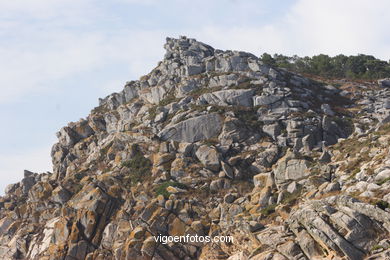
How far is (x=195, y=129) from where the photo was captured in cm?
6925

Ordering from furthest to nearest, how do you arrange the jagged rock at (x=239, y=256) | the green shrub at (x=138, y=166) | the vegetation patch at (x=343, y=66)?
the vegetation patch at (x=343, y=66) → the green shrub at (x=138, y=166) → the jagged rock at (x=239, y=256)

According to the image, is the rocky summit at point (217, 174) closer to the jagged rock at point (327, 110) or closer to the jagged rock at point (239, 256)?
the jagged rock at point (239, 256)

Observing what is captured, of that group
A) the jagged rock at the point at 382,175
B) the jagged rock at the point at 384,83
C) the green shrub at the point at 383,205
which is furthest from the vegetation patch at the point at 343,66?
the green shrub at the point at 383,205

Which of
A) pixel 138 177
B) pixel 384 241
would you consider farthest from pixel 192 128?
pixel 384 241

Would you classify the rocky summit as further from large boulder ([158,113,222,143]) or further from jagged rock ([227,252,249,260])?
jagged rock ([227,252,249,260])

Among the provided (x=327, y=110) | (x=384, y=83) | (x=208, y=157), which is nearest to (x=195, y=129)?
(x=208, y=157)

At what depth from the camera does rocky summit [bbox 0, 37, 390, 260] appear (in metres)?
40.8

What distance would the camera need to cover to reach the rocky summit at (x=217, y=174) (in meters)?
40.8

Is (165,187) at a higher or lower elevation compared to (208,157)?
lower

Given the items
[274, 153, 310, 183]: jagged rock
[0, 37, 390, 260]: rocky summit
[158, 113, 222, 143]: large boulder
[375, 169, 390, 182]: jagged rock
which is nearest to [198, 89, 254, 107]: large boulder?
[0, 37, 390, 260]: rocky summit

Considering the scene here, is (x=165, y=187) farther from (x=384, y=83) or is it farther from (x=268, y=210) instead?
(x=384, y=83)

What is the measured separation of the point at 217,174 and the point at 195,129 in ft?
32.0

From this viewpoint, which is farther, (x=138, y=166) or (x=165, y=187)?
(x=138, y=166)

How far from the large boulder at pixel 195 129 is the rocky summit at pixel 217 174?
0.17 m
